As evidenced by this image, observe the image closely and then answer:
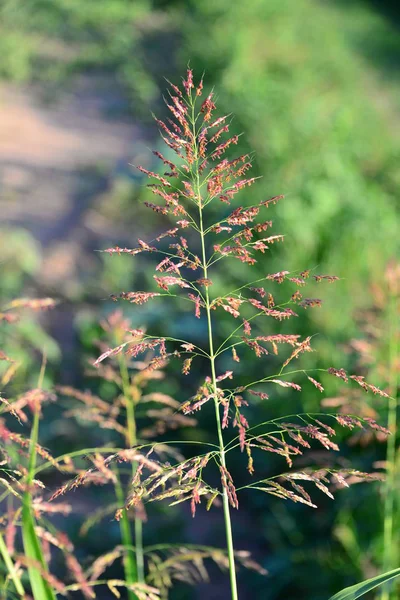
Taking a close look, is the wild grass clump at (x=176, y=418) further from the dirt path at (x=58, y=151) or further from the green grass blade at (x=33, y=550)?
the dirt path at (x=58, y=151)

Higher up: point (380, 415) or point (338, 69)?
point (338, 69)

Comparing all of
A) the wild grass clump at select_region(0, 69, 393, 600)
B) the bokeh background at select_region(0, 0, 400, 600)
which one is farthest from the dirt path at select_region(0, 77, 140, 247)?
the wild grass clump at select_region(0, 69, 393, 600)

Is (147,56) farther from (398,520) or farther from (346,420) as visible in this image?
(346,420)

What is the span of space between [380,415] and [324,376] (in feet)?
2.58

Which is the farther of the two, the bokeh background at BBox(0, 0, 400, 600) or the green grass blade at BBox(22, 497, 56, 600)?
the bokeh background at BBox(0, 0, 400, 600)

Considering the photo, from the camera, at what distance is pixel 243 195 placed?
5125mm

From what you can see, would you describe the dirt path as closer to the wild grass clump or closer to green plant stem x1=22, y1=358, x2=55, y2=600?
the wild grass clump

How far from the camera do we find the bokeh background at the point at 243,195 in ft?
10.3

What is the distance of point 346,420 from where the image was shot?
1049mm

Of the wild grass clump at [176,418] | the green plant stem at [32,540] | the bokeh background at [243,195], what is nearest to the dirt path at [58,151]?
the bokeh background at [243,195]

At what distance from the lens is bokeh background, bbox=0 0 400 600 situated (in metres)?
3.12

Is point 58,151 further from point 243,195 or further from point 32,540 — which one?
point 32,540

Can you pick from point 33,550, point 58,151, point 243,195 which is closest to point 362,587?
point 33,550

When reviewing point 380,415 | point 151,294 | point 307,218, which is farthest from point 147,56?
point 151,294
